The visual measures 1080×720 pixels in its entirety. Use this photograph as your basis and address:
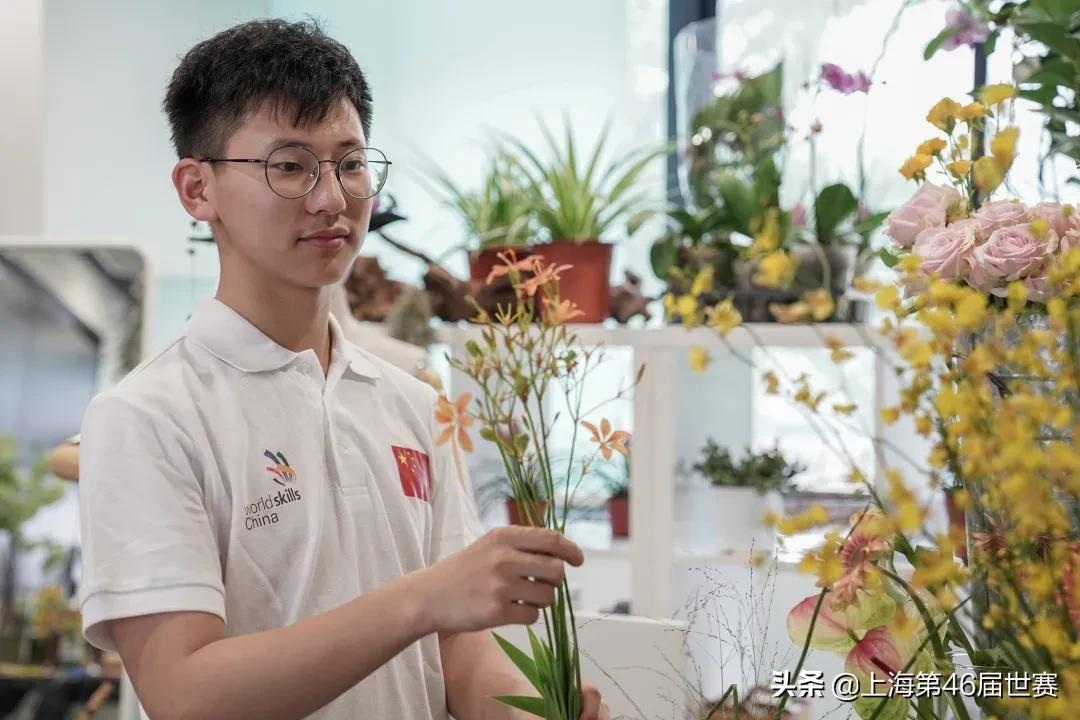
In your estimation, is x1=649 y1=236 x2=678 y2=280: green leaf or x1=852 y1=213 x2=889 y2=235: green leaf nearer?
x1=852 y1=213 x2=889 y2=235: green leaf

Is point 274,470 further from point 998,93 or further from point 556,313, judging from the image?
point 998,93

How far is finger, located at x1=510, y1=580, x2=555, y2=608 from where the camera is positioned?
2.68 ft

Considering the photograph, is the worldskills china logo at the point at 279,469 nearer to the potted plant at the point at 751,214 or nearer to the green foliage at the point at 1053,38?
the green foliage at the point at 1053,38

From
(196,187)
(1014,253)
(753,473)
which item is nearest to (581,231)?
(753,473)

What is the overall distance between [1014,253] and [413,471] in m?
0.68

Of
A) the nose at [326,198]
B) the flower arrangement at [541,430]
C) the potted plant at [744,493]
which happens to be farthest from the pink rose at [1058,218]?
the potted plant at [744,493]

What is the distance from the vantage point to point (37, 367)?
2732 mm

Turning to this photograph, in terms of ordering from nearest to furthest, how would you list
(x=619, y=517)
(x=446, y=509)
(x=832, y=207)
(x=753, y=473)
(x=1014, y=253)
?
(x=1014, y=253)
(x=446, y=509)
(x=832, y=207)
(x=753, y=473)
(x=619, y=517)

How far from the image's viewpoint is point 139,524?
1020 mm

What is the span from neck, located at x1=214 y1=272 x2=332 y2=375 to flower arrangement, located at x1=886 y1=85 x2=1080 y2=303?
0.62m

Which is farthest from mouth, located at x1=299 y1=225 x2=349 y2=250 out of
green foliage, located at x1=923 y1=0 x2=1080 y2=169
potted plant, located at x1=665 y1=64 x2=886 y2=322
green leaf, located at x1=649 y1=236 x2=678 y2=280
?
green leaf, located at x1=649 y1=236 x2=678 y2=280

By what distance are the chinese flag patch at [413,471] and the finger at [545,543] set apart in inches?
18.6

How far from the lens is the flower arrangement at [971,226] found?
86 centimetres

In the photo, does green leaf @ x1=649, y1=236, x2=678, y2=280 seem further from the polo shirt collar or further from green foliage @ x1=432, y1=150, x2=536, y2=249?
the polo shirt collar
